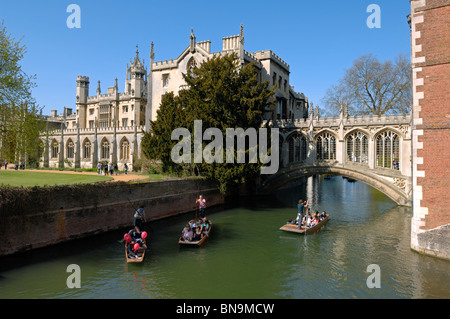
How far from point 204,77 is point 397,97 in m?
19.5

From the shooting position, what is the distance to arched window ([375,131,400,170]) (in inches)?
962

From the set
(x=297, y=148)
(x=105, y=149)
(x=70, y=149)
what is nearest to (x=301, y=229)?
(x=297, y=148)

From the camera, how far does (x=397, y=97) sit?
3067cm

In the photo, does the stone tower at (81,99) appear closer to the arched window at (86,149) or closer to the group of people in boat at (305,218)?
the arched window at (86,149)

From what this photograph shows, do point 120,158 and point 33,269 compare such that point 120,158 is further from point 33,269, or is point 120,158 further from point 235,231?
point 33,269

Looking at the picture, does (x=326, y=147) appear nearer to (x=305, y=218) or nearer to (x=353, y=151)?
(x=353, y=151)

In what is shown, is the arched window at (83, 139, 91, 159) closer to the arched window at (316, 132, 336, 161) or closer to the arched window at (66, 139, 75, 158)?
the arched window at (66, 139, 75, 158)

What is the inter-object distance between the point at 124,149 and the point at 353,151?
99.2 ft

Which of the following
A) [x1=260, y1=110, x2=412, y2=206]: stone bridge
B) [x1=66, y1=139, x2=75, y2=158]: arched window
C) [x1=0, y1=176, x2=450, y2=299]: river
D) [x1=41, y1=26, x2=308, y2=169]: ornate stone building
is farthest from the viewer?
[x1=66, y1=139, x2=75, y2=158]: arched window

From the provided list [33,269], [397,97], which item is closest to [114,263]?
[33,269]

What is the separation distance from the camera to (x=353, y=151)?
26.1 metres

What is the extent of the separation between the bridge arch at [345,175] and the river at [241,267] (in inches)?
272

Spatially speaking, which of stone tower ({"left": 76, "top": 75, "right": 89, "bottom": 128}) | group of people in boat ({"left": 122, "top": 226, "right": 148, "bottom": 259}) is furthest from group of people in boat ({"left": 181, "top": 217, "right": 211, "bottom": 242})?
stone tower ({"left": 76, "top": 75, "right": 89, "bottom": 128})
